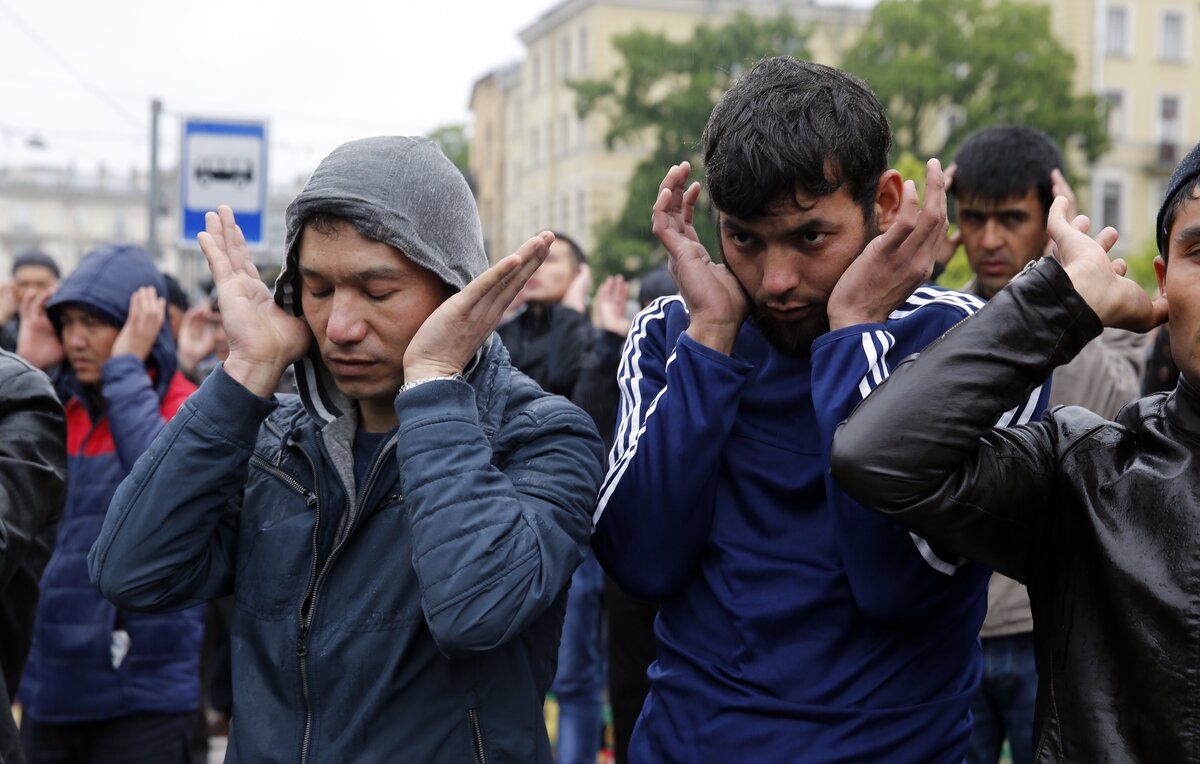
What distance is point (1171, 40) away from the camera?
5766cm

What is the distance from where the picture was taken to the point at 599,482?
3.00 m

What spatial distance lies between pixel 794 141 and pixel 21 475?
6.52 ft

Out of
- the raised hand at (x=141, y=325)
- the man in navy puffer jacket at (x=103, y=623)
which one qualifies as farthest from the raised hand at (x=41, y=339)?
the raised hand at (x=141, y=325)

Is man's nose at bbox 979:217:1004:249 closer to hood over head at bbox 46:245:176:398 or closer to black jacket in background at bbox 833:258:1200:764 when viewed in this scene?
black jacket in background at bbox 833:258:1200:764

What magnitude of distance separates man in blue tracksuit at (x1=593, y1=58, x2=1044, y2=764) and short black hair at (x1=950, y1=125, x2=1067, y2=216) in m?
2.14

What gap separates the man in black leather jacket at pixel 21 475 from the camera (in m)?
3.39

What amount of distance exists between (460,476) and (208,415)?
590 millimetres

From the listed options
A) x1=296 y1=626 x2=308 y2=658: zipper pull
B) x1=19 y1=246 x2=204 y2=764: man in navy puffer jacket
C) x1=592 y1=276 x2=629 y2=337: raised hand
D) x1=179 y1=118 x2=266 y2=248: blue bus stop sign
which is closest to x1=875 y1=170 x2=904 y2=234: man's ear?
x1=296 y1=626 x2=308 y2=658: zipper pull

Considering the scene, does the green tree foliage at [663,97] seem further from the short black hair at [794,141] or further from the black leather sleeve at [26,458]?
the short black hair at [794,141]

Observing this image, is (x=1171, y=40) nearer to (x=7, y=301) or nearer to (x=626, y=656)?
(x=7, y=301)

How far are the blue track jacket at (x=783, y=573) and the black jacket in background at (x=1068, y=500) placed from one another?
15cm

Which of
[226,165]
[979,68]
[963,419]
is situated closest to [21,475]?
[963,419]

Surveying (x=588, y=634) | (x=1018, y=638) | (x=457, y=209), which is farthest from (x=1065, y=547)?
(x=588, y=634)

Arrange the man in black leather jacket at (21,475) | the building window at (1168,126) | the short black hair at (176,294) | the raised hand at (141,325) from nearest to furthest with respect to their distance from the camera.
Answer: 1. the man in black leather jacket at (21,475)
2. the raised hand at (141,325)
3. the short black hair at (176,294)
4. the building window at (1168,126)
